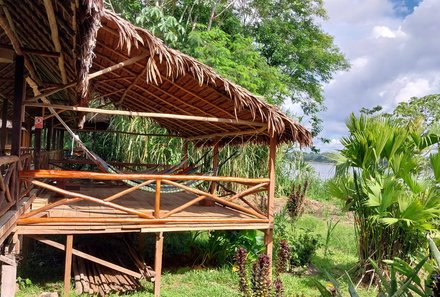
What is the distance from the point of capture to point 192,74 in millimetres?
4500

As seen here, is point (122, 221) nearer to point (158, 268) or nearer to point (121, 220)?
point (121, 220)

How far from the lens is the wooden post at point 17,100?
3643mm

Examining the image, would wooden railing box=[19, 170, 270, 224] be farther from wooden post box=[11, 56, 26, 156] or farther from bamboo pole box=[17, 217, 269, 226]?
wooden post box=[11, 56, 26, 156]

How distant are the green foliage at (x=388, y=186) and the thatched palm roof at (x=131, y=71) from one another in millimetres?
693

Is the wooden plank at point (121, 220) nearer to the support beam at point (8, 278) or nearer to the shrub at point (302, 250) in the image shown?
the support beam at point (8, 278)

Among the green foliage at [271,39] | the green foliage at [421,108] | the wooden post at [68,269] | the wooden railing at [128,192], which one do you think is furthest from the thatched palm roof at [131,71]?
the green foliage at [421,108]

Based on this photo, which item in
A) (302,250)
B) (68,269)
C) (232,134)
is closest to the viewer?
(68,269)

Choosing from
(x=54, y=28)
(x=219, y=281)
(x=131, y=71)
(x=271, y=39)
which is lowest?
(x=219, y=281)

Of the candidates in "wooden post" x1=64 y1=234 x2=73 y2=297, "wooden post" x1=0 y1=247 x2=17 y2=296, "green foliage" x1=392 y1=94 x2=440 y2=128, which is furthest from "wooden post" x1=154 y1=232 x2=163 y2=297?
"green foliage" x1=392 y1=94 x2=440 y2=128

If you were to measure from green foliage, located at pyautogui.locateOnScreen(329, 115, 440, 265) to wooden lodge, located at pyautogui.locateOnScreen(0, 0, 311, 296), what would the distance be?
701mm

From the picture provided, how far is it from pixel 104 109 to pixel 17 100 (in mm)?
1471

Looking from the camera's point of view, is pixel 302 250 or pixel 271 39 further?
pixel 271 39

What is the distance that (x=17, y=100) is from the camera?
3748mm

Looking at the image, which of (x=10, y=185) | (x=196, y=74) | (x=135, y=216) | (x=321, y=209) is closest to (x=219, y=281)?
(x=135, y=216)
